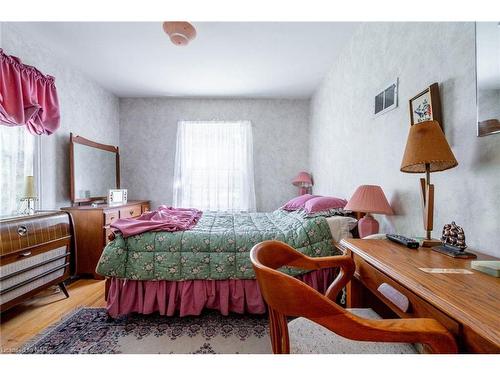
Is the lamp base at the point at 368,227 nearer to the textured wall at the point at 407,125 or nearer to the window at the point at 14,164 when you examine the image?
the textured wall at the point at 407,125

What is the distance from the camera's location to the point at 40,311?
6.71 ft

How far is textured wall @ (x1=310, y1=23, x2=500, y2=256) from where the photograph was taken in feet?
3.69

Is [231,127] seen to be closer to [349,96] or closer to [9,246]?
[349,96]

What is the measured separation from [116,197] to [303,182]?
2.89m

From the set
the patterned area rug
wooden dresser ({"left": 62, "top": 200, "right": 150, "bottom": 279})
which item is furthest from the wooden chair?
wooden dresser ({"left": 62, "top": 200, "right": 150, "bottom": 279})

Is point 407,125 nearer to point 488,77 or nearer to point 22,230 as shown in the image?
point 488,77

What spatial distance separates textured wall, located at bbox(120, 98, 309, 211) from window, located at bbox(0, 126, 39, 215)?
177 cm

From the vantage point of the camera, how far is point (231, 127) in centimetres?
428

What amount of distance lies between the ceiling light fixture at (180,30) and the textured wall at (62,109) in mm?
1544

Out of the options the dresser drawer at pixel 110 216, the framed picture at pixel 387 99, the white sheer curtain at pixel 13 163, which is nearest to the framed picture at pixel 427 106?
the framed picture at pixel 387 99

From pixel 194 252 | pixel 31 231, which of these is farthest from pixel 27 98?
pixel 194 252

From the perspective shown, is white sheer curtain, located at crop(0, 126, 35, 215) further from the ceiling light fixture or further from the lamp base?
the lamp base

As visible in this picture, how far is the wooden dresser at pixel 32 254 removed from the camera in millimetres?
1696

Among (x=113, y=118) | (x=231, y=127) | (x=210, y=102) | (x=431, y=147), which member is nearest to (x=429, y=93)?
(x=431, y=147)
